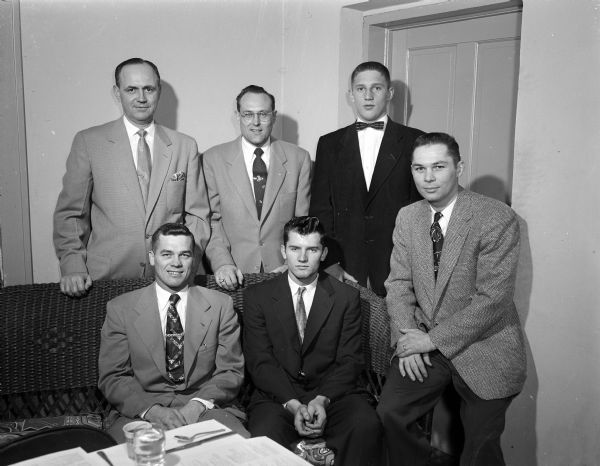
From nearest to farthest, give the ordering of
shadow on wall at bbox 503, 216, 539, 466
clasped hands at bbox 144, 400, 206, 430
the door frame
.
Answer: clasped hands at bbox 144, 400, 206, 430
shadow on wall at bbox 503, 216, 539, 466
the door frame

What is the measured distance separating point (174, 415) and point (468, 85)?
2.57 metres

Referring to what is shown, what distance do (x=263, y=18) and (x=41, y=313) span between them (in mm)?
2658

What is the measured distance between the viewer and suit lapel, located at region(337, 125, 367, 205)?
3600 mm

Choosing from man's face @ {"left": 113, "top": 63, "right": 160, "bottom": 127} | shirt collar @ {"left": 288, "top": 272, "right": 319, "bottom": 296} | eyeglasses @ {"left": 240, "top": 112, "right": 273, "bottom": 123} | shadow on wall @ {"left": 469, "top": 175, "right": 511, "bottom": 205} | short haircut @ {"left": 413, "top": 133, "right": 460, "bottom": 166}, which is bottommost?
shirt collar @ {"left": 288, "top": 272, "right": 319, "bottom": 296}

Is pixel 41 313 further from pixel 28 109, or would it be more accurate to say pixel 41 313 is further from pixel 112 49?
pixel 112 49

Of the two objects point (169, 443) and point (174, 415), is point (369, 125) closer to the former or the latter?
point (174, 415)

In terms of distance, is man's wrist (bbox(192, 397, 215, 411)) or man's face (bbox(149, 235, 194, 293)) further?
man's face (bbox(149, 235, 194, 293))

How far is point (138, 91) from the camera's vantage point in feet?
11.0

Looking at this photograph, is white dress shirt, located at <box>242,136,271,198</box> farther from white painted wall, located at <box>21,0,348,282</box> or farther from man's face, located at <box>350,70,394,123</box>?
white painted wall, located at <box>21,0,348,282</box>

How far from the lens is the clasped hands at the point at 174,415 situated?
2568 millimetres

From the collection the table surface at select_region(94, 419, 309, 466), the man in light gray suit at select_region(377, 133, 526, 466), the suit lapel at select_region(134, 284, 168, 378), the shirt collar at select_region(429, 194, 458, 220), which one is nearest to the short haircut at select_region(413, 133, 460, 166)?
the man in light gray suit at select_region(377, 133, 526, 466)

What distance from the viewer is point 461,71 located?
155 inches

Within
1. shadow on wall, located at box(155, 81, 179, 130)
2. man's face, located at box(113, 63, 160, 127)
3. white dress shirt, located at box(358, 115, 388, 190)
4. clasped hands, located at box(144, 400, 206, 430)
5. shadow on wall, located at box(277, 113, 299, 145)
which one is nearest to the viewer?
clasped hands, located at box(144, 400, 206, 430)

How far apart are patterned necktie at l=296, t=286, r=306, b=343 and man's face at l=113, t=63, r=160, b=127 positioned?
124 centimetres
